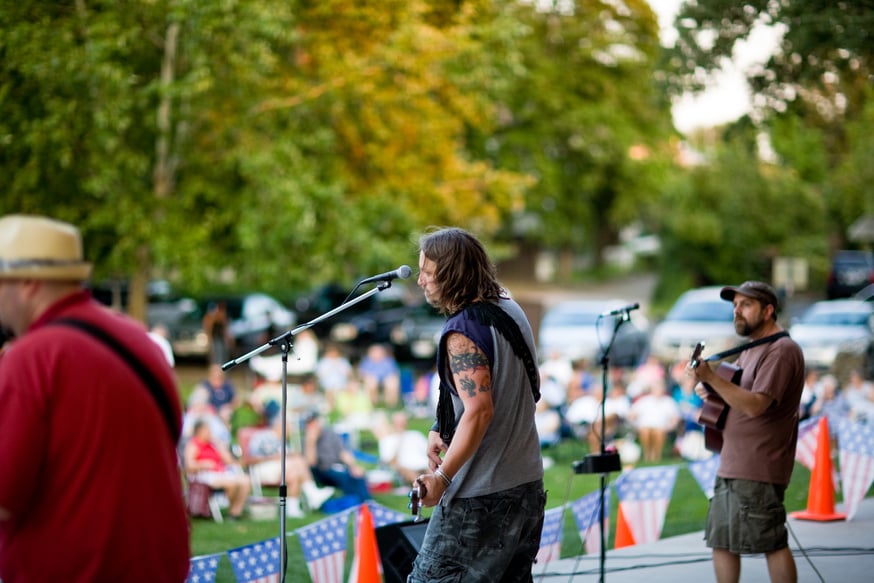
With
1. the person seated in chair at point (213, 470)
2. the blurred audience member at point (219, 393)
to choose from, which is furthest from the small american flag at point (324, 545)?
the blurred audience member at point (219, 393)

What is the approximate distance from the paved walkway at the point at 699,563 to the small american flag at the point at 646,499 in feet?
0.84

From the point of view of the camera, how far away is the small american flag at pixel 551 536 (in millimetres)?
7286

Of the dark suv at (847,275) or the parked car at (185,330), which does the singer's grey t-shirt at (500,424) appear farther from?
the dark suv at (847,275)

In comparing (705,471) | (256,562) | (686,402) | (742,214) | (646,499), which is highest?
(256,562)

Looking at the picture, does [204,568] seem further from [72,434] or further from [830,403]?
[830,403]

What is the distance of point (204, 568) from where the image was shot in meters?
6.23

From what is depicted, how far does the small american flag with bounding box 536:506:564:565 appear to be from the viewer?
7.29 metres

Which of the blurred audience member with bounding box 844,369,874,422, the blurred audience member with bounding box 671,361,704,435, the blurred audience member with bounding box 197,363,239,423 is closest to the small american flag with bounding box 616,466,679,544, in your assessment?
the blurred audience member with bounding box 844,369,874,422

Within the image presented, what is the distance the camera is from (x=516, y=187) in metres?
22.8

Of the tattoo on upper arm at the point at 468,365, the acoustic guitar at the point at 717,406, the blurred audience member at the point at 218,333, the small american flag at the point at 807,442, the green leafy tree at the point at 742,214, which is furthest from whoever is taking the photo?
the green leafy tree at the point at 742,214

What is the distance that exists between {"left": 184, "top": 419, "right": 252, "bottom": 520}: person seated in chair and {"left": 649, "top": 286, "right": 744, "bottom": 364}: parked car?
1215 centimetres

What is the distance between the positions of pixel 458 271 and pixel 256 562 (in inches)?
113

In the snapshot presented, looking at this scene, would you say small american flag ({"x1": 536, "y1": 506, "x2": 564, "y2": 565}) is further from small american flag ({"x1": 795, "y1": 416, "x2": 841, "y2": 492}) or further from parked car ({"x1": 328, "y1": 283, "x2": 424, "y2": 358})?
parked car ({"x1": 328, "y1": 283, "x2": 424, "y2": 358})

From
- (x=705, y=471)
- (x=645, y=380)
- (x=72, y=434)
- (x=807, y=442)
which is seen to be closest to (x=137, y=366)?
(x=72, y=434)
